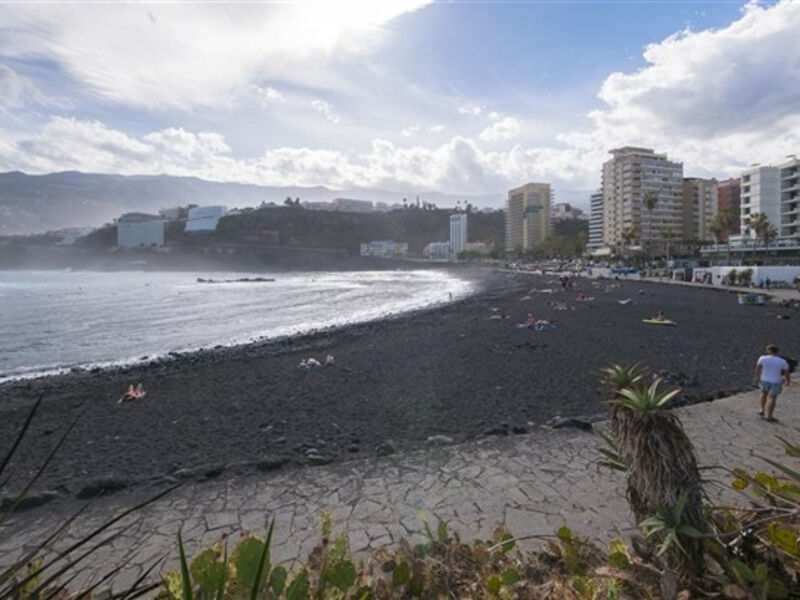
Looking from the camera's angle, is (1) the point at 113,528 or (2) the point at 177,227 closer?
(1) the point at 113,528

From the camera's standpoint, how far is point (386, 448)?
6.69 meters

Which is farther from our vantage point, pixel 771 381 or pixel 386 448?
pixel 771 381

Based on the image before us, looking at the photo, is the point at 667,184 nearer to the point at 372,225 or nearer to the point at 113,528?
the point at 372,225

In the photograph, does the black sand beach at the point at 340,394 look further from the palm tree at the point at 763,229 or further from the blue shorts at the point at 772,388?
the palm tree at the point at 763,229

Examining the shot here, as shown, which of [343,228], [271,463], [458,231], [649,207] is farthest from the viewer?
[458,231]

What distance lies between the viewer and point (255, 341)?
20625 millimetres

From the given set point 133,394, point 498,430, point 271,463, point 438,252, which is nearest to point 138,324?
point 133,394

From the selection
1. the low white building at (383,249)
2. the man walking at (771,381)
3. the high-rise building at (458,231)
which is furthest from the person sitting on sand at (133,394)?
the high-rise building at (458,231)

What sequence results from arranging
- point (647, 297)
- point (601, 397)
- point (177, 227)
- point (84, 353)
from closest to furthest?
point (601, 397)
point (84, 353)
point (647, 297)
point (177, 227)

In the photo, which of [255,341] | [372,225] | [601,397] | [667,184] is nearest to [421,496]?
[601,397]

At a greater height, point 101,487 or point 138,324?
point 101,487

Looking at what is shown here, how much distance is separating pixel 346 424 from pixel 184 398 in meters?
4.73

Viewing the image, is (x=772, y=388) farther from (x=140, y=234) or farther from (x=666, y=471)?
(x=140, y=234)

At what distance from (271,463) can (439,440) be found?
2.39 m
